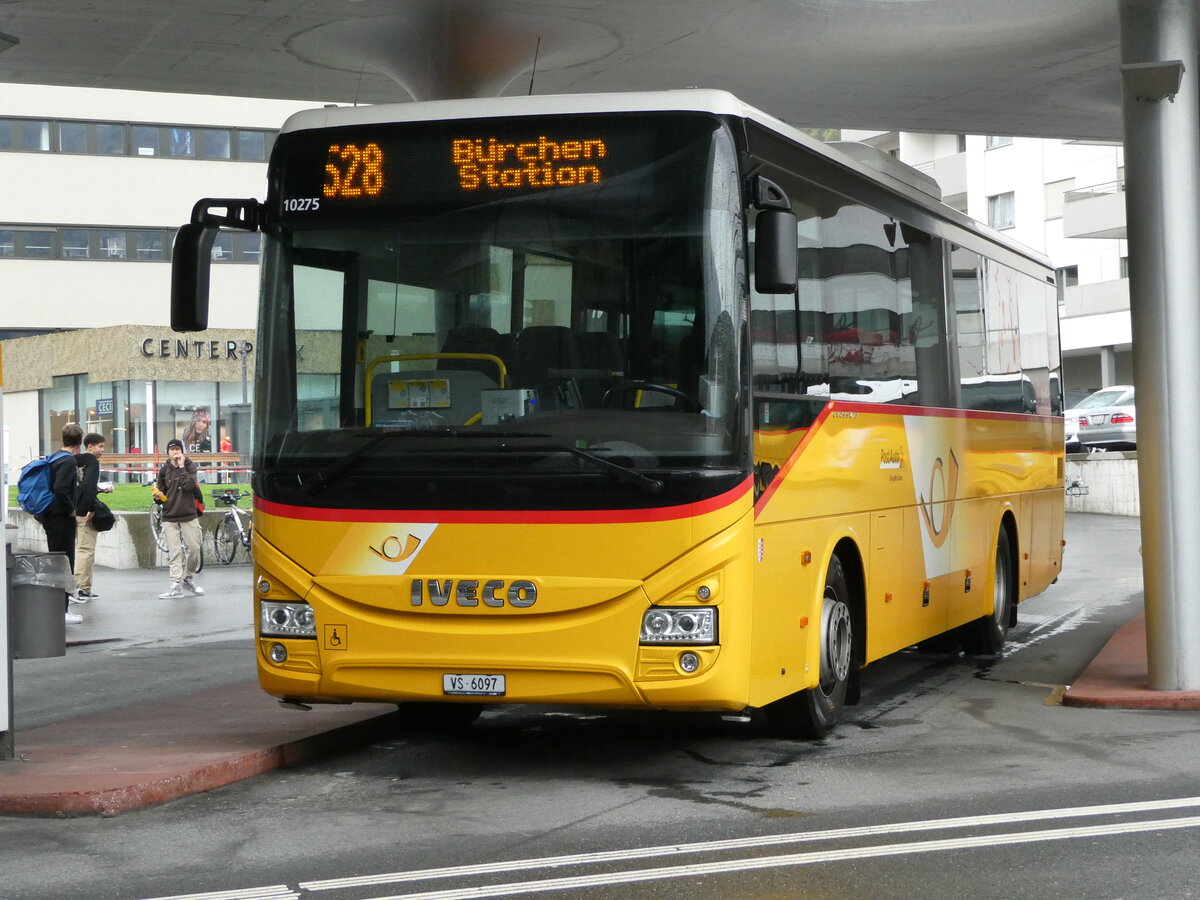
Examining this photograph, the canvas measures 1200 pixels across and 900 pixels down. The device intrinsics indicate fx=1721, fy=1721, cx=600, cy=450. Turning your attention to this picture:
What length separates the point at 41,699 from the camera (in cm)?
1234

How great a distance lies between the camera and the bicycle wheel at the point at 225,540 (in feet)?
86.9

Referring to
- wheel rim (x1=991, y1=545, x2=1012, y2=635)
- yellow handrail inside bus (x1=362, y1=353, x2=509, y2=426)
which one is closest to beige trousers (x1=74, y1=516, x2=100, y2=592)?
wheel rim (x1=991, y1=545, x2=1012, y2=635)

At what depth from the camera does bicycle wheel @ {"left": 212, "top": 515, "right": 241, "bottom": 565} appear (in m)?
26.5

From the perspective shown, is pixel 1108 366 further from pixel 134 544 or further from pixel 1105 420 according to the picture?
pixel 134 544

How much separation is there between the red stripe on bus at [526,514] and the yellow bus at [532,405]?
0.01 metres

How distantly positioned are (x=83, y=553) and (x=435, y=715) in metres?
10.8

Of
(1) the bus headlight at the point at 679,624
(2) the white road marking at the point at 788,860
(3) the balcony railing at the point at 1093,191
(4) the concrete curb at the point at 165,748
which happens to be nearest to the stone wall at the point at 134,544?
(4) the concrete curb at the point at 165,748

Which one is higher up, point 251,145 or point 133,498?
point 251,145

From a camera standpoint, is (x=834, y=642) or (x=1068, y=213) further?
(x=1068, y=213)

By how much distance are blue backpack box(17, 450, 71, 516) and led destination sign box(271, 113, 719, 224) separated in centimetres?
963

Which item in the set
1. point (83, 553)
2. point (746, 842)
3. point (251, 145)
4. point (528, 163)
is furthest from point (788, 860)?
point (251, 145)

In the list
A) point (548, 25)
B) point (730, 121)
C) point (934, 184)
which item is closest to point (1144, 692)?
point (934, 184)

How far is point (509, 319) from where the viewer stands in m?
8.20

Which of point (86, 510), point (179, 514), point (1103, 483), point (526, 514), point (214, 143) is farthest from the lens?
point (214, 143)
